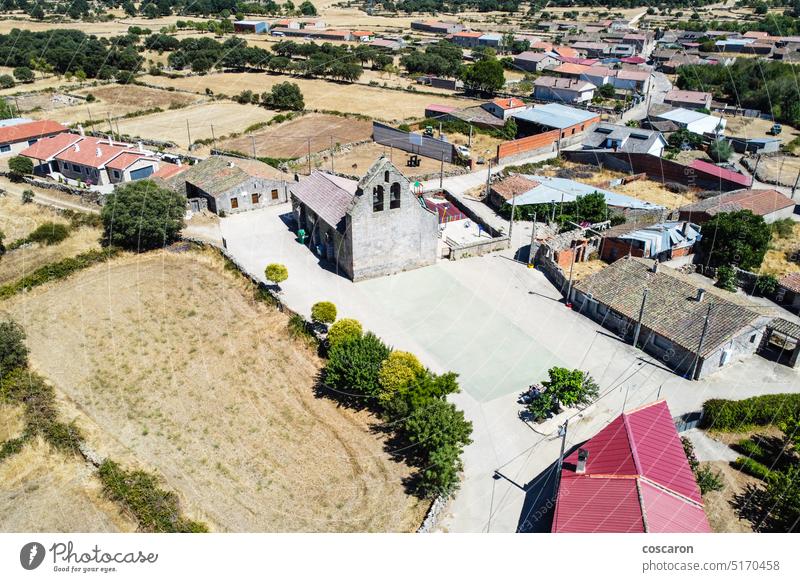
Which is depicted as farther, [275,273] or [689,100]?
[689,100]

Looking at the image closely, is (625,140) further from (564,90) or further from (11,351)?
(11,351)

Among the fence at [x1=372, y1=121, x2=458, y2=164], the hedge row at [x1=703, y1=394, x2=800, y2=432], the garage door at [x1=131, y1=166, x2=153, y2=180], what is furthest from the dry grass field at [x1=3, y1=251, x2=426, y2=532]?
the fence at [x1=372, y1=121, x2=458, y2=164]

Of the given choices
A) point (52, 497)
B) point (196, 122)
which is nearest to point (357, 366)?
point (52, 497)

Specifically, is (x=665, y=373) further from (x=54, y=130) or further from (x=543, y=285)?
(x=54, y=130)

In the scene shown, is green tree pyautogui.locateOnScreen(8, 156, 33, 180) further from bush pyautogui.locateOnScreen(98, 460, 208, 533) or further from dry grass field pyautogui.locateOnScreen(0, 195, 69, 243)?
bush pyautogui.locateOnScreen(98, 460, 208, 533)

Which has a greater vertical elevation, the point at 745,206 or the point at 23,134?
the point at 745,206

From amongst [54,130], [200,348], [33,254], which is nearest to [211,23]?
Answer: [54,130]
